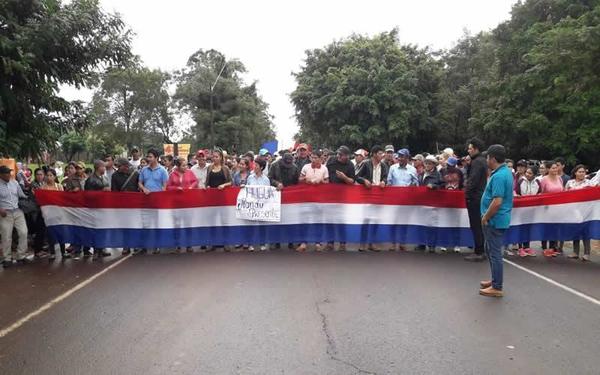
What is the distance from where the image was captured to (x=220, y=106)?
52.0 meters

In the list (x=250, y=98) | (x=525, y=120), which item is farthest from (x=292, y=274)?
(x=250, y=98)

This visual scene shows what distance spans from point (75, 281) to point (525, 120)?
90.5 ft

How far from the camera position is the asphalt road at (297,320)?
4539 mm

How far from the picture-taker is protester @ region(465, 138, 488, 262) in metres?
8.98

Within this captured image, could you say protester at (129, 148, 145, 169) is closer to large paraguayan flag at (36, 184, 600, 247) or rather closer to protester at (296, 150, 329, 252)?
large paraguayan flag at (36, 184, 600, 247)

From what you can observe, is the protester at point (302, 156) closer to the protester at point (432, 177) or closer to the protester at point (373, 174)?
the protester at point (373, 174)

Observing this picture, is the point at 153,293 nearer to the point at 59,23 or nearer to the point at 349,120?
the point at 59,23

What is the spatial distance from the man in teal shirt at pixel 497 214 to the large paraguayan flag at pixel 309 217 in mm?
3022

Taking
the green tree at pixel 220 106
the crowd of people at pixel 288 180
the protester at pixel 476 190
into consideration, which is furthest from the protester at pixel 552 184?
the green tree at pixel 220 106

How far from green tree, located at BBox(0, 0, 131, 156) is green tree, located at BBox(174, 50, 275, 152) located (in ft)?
132

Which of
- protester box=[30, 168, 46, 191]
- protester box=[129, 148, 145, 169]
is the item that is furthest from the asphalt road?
protester box=[129, 148, 145, 169]

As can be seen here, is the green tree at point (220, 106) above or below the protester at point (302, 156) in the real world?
above

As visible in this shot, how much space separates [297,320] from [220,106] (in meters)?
47.9

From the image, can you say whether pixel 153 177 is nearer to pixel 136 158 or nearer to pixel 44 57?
pixel 44 57
